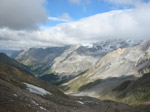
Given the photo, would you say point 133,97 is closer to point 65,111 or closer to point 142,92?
point 142,92

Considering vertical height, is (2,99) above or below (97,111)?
above

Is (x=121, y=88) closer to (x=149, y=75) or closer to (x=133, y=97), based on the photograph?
(x=149, y=75)

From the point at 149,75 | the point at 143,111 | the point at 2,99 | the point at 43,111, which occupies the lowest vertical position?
the point at 143,111

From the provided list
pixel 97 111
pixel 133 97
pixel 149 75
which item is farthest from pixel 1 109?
pixel 149 75

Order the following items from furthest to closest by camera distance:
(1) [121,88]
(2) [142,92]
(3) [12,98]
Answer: (1) [121,88]
(2) [142,92]
(3) [12,98]

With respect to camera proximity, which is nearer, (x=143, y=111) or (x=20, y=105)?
(x=20, y=105)

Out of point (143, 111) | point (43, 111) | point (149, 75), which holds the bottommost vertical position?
point (143, 111)

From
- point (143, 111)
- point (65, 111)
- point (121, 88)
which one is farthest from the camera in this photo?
point (121, 88)

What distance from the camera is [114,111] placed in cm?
4900

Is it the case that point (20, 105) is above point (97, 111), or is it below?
above

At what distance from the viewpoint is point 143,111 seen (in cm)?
6681

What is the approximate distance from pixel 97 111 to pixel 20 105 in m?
26.6

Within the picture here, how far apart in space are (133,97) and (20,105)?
4386 inches

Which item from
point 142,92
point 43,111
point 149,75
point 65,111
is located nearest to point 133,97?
point 142,92
